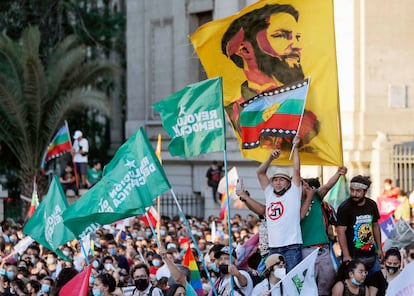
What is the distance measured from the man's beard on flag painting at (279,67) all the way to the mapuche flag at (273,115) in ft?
0.32

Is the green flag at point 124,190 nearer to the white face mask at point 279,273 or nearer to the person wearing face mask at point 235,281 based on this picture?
the person wearing face mask at point 235,281

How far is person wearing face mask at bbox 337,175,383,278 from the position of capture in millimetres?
11898

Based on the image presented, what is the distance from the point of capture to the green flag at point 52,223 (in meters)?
15.4

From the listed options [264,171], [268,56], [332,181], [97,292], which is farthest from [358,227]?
[97,292]

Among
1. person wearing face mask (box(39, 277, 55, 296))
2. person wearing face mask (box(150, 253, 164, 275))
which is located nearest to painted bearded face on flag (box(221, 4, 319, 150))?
person wearing face mask (box(39, 277, 55, 296))

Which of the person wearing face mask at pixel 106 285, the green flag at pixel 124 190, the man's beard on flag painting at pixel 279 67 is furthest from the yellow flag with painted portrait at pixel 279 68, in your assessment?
the person wearing face mask at pixel 106 285

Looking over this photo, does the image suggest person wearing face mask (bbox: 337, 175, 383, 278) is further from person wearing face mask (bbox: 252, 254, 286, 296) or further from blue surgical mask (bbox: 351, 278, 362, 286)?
person wearing face mask (bbox: 252, 254, 286, 296)

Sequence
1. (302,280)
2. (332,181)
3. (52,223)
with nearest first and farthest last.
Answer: (302,280)
(332,181)
(52,223)

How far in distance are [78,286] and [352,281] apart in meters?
2.70

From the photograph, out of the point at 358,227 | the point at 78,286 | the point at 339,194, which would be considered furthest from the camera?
the point at 339,194

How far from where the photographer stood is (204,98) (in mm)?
12727

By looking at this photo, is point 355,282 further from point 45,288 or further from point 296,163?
point 45,288

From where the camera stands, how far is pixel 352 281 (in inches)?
440

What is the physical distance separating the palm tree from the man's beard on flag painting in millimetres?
19149
